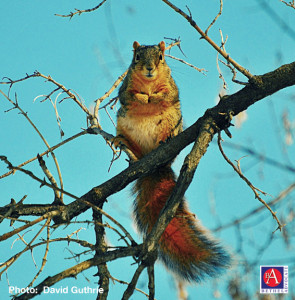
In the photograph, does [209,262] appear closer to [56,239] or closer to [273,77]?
[56,239]

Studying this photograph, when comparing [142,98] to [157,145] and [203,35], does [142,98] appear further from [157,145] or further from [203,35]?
[203,35]

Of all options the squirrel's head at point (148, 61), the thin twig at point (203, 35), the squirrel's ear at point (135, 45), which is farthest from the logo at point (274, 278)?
the squirrel's ear at point (135, 45)

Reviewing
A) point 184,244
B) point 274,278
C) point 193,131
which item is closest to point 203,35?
point 193,131

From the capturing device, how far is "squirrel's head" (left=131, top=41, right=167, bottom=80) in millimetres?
4207

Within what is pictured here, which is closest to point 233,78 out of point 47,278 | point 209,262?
point 209,262

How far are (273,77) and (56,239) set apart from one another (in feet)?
5.80

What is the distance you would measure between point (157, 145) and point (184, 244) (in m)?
1.10

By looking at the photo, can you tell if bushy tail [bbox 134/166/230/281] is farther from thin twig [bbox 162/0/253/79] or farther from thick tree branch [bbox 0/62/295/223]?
thin twig [bbox 162/0/253/79]

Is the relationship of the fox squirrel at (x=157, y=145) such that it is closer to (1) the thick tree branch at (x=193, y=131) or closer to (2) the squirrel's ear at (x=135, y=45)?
(2) the squirrel's ear at (x=135, y=45)

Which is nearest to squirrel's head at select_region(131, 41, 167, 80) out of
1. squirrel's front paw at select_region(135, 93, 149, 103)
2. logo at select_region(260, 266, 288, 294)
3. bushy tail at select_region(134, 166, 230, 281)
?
squirrel's front paw at select_region(135, 93, 149, 103)

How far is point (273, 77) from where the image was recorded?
3.05 m

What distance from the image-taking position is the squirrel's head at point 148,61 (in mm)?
4207

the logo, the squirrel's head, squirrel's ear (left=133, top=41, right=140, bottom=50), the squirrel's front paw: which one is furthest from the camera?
squirrel's ear (left=133, top=41, right=140, bottom=50)

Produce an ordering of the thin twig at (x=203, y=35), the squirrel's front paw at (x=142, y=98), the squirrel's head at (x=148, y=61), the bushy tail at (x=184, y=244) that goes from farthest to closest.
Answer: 1. the squirrel's head at (x=148, y=61)
2. the squirrel's front paw at (x=142, y=98)
3. the bushy tail at (x=184, y=244)
4. the thin twig at (x=203, y=35)
